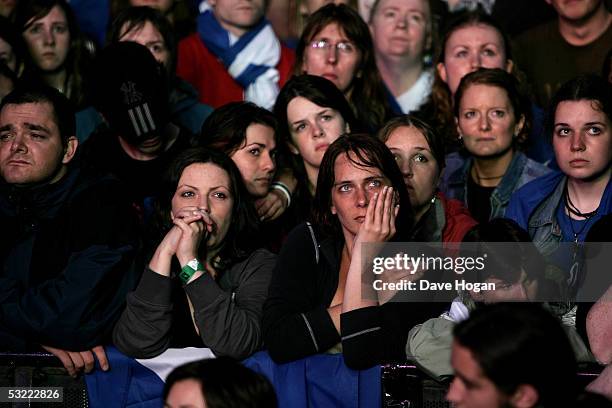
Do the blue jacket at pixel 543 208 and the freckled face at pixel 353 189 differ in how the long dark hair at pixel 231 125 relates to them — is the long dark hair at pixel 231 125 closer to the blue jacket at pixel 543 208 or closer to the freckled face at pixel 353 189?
the freckled face at pixel 353 189

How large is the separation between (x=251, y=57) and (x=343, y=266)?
7.49ft

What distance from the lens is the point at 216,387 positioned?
3.36m

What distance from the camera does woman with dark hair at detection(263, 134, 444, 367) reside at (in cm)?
439

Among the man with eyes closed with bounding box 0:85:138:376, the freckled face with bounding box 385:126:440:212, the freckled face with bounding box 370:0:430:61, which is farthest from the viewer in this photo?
the freckled face with bounding box 370:0:430:61

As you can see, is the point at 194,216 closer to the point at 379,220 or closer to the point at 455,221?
the point at 379,220

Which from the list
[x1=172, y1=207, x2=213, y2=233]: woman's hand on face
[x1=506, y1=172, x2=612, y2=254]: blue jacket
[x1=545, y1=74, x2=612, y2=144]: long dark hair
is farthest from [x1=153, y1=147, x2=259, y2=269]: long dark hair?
[x1=545, y1=74, x2=612, y2=144]: long dark hair

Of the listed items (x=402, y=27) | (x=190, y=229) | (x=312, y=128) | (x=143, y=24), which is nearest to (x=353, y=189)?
(x=190, y=229)

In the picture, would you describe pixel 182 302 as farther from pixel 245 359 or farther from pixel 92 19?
pixel 92 19

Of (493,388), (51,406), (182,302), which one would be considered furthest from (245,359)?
(493,388)

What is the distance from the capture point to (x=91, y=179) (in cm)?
501

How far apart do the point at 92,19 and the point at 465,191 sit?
2.63m

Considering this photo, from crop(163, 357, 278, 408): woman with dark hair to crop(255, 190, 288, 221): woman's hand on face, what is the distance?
81.0 inches

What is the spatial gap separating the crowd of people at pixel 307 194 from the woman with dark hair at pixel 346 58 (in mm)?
12

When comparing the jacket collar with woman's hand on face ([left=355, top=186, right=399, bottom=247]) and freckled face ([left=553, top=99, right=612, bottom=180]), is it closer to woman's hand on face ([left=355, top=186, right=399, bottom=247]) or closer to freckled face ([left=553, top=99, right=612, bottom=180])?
freckled face ([left=553, top=99, right=612, bottom=180])
